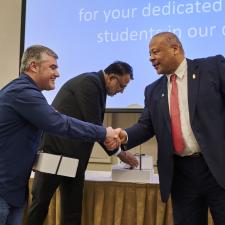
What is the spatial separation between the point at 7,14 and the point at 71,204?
2.34 meters

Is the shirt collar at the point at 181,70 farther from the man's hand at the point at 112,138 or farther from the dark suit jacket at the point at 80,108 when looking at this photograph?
the dark suit jacket at the point at 80,108

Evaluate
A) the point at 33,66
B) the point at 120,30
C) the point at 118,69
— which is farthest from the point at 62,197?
the point at 120,30

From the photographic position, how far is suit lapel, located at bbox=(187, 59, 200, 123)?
1782 mm

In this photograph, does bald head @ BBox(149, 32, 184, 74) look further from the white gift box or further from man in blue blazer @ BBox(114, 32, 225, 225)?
the white gift box

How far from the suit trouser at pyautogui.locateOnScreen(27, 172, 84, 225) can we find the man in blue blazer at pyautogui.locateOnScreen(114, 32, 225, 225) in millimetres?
796

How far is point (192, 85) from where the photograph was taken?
1.82 metres

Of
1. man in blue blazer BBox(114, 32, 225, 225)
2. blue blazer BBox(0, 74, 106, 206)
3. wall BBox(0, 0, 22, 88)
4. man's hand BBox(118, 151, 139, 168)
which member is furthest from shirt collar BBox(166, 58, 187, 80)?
wall BBox(0, 0, 22, 88)

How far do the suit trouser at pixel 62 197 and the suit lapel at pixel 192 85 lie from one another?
1012 millimetres

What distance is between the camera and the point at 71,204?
2502mm

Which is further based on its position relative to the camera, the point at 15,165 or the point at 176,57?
the point at 176,57

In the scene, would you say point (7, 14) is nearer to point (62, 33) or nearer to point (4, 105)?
point (62, 33)

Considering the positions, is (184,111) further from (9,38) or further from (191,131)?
(9,38)

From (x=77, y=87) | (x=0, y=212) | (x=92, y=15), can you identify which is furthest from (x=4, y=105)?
(x=92, y=15)

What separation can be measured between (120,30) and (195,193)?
2.01 metres
